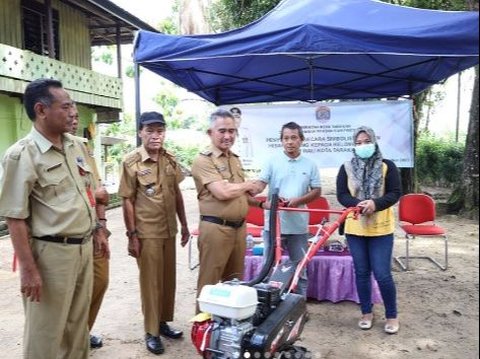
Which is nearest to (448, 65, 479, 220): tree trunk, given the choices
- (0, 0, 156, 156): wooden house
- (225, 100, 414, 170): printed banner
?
(225, 100, 414, 170): printed banner

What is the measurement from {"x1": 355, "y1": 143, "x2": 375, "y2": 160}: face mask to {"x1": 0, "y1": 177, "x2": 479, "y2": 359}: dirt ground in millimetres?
941

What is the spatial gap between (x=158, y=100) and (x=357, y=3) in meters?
24.9

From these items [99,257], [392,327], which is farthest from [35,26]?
[392,327]

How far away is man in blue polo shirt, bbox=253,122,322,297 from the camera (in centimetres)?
393

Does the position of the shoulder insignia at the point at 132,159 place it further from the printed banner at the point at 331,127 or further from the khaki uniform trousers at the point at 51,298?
the printed banner at the point at 331,127

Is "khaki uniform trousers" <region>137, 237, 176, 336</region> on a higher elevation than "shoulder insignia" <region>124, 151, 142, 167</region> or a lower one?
lower

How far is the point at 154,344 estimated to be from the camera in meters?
3.50

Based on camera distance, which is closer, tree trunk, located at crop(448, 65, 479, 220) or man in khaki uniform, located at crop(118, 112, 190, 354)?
man in khaki uniform, located at crop(118, 112, 190, 354)

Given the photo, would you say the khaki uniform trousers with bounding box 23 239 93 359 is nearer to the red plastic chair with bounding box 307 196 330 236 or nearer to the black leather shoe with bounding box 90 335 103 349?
the black leather shoe with bounding box 90 335 103 349

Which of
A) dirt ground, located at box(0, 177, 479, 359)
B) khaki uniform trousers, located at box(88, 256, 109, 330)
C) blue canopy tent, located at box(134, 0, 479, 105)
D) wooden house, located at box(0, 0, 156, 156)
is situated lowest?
dirt ground, located at box(0, 177, 479, 359)

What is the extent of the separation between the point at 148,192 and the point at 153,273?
0.58 meters

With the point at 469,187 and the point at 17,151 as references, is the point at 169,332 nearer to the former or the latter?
the point at 17,151

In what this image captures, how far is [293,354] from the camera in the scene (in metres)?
2.72

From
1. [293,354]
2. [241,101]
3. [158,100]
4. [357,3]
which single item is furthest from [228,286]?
[158,100]
